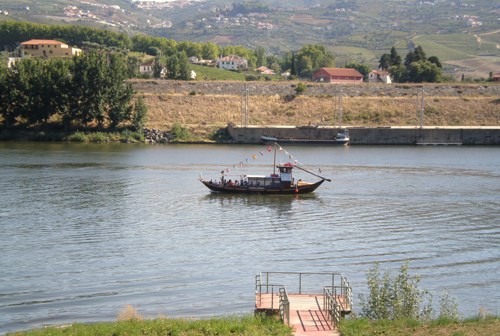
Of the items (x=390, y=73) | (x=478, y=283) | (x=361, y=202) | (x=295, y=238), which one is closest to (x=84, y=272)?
(x=295, y=238)

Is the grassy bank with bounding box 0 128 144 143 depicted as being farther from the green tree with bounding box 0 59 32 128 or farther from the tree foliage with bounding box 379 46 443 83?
the tree foliage with bounding box 379 46 443 83

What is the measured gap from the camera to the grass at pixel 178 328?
21.5 meters

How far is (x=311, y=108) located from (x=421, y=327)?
7667 cm

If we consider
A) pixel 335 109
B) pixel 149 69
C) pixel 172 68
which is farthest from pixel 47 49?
pixel 335 109

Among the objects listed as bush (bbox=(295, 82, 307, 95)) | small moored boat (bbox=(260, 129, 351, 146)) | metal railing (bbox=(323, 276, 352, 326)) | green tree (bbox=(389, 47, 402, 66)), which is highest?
green tree (bbox=(389, 47, 402, 66))

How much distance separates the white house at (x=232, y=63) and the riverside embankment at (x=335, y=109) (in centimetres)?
6482

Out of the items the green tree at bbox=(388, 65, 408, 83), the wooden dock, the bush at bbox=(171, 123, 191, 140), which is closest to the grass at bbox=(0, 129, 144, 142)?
the bush at bbox=(171, 123, 191, 140)

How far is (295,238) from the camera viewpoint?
3772cm

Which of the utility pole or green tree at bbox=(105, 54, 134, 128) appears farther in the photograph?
the utility pole

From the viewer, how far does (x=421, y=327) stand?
72.7 ft

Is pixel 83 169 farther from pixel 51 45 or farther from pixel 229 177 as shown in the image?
pixel 51 45

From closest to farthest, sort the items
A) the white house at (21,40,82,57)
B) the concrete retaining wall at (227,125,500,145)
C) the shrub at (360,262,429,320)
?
the shrub at (360,262,429,320), the concrete retaining wall at (227,125,500,145), the white house at (21,40,82,57)

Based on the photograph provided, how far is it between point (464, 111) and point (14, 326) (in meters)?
81.5

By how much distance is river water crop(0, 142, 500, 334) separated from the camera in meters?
27.6
